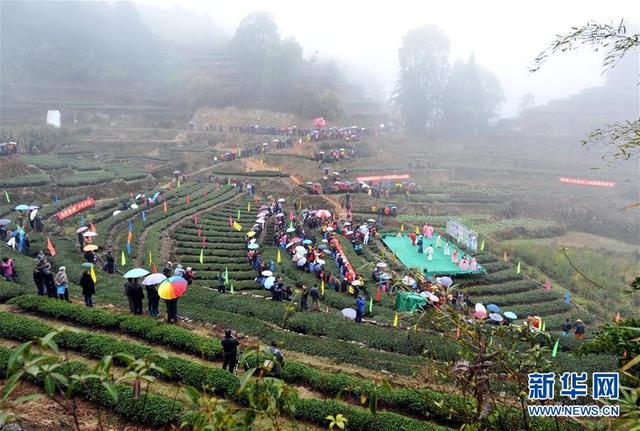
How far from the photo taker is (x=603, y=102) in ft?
277

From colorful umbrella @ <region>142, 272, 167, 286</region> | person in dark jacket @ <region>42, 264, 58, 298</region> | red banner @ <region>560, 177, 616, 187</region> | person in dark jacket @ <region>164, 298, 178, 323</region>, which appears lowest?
person in dark jacket @ <region>164, 298, 178, 323</region>

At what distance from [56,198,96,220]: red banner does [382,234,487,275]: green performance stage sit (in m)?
21.7

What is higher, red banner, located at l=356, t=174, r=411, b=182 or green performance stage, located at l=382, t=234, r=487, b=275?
red banner, located at l=356, t=174, r=411, b=182

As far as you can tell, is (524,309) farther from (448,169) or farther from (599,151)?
(599,151)

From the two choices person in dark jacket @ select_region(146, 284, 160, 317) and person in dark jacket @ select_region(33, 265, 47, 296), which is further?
person in dark jacket @ select_region(33, 265, 47, 296)

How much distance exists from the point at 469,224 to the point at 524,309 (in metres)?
16.9

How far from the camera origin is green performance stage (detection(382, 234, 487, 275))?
27266 mm

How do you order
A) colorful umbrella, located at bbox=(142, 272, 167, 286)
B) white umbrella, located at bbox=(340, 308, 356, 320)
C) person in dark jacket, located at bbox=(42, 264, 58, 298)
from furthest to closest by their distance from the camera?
1. white umbrella, located at bbox=(340, 308, 356, 320)
2. person in dark jacket, located at bbox=(42, 264, 58, 298)
3. colorful umbrella, located at bbox=(142, 272, 167, 286)

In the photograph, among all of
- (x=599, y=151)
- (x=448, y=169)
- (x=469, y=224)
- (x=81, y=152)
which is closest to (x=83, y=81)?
(x=81, y=152)

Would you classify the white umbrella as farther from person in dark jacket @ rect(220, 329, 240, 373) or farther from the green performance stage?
the green performance stage

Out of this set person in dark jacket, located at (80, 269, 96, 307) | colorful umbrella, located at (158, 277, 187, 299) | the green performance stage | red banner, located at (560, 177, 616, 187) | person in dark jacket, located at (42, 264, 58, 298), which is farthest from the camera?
red banner, located at (560, 177, 616, 187)

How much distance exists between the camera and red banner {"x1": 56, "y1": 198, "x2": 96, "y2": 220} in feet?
99.8

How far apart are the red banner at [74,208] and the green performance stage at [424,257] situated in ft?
71.4

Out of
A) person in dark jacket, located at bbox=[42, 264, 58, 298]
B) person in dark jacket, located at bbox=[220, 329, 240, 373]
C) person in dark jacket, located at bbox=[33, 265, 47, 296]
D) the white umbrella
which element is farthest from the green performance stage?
person in dark jacket, located at bbox=[33, 265, 47, 296]
